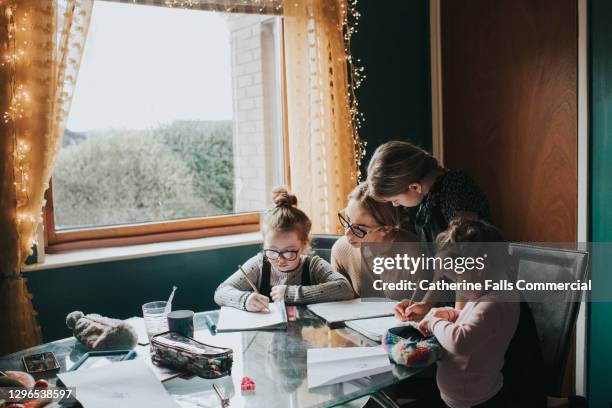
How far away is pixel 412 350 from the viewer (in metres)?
1.40

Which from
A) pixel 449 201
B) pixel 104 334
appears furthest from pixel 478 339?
pixel 104 334

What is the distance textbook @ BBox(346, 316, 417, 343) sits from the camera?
1.65m

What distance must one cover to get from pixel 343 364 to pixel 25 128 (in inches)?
63.6

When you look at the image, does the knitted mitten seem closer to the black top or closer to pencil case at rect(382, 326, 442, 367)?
pencil case at rect(382, 326, 442, 367)

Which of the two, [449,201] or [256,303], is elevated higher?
[449,201]

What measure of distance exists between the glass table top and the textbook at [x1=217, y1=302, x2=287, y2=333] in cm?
3

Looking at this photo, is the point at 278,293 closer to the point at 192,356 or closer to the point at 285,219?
the point at 285,219

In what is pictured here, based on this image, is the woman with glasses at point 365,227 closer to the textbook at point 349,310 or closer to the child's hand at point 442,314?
the textbook at point 349,310

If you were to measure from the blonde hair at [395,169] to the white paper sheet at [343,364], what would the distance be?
70cm

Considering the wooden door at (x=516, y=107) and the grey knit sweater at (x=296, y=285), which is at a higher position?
the wooden door at (x=516, y=107)

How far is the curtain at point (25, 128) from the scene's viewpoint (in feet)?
7.19

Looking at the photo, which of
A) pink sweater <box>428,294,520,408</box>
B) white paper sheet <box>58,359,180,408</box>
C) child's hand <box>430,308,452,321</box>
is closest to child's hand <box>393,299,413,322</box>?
child's hand <box>430,308,452,321</box>

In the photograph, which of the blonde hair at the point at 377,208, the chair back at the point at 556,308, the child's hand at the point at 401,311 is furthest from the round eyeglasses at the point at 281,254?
the chair back at the point at 556,308

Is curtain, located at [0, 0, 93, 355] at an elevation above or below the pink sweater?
above
